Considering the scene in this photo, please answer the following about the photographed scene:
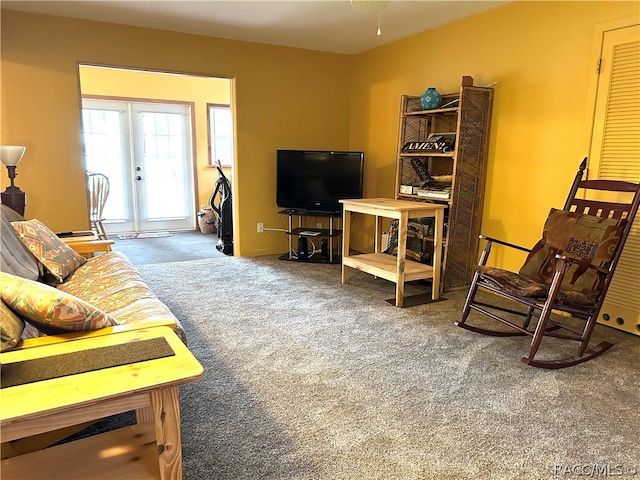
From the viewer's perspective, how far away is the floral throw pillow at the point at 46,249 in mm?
2371

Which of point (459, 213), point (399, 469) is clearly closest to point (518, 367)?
point (399, 469)

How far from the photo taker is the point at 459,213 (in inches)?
141

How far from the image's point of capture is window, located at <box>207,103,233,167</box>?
6.85 m

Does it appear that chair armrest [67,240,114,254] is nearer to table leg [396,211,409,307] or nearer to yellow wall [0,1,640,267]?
yellow wall [0,1,640,267]

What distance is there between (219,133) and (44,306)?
5994mm

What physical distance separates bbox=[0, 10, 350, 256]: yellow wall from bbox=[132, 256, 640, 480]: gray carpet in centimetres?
195

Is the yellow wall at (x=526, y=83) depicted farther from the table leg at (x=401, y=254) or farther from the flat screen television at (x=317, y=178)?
the flat screen television at (x=317, y=178)

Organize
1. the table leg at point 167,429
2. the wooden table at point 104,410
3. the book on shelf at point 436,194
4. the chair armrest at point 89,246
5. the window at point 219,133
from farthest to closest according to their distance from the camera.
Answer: the window at point 219,133 → the book on shelf at point 436,194 → the chair armrest at point 89,246 → the table leg at point 167,429 → the wooden table at point 104,410

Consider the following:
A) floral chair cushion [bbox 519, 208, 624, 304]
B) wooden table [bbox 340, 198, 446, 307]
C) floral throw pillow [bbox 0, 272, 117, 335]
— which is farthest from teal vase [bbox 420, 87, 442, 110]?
floral throw pillow [bbox 0, 272, 117, 335]

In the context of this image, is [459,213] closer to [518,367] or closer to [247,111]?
[518,367]

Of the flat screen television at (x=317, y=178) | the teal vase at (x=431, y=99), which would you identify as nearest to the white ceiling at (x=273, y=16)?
the teal vase at (x=431, y=99)

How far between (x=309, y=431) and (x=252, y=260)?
3.17m

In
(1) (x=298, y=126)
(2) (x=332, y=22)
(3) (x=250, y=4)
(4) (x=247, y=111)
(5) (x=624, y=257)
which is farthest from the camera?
(1) (x=298, y=126)

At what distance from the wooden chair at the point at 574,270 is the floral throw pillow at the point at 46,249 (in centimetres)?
242
